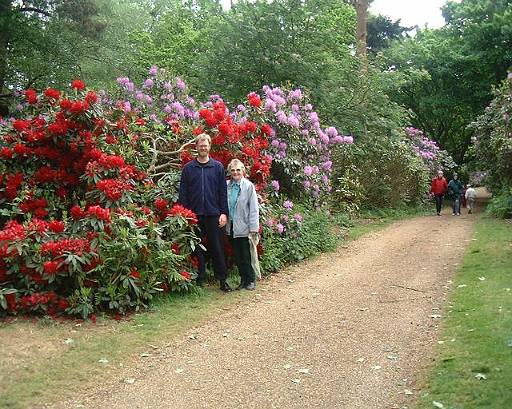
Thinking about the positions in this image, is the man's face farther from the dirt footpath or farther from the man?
the dirt footpath

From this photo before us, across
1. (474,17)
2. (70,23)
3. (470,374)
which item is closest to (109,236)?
(470,374)

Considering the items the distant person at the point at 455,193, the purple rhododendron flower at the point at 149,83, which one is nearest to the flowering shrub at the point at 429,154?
the distant person at the point at 455,193

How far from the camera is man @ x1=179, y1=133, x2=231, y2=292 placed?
691 centimetres

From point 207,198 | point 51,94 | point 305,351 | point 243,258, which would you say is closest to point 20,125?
point 51,94

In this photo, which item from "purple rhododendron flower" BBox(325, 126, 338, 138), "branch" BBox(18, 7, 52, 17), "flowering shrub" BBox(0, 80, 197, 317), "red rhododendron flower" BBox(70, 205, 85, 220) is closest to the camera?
"flowering shrub" BBox(0, 80, 197, 317)

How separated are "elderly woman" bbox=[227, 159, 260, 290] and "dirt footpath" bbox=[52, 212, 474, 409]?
1.15 ft

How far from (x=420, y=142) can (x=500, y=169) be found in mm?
8762

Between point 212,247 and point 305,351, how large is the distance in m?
2.47

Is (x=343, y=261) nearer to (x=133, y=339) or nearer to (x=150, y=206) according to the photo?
(x=150, y=206)

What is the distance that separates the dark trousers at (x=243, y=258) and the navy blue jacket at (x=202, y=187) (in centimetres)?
48

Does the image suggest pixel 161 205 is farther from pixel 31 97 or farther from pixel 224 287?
pixel 31 97

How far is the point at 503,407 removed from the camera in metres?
3.50

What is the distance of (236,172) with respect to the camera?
7211mm

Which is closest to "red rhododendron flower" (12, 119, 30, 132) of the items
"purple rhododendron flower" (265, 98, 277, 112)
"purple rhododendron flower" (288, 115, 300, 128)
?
"purple rhododendron flower" (265, 98, 277, 112)
